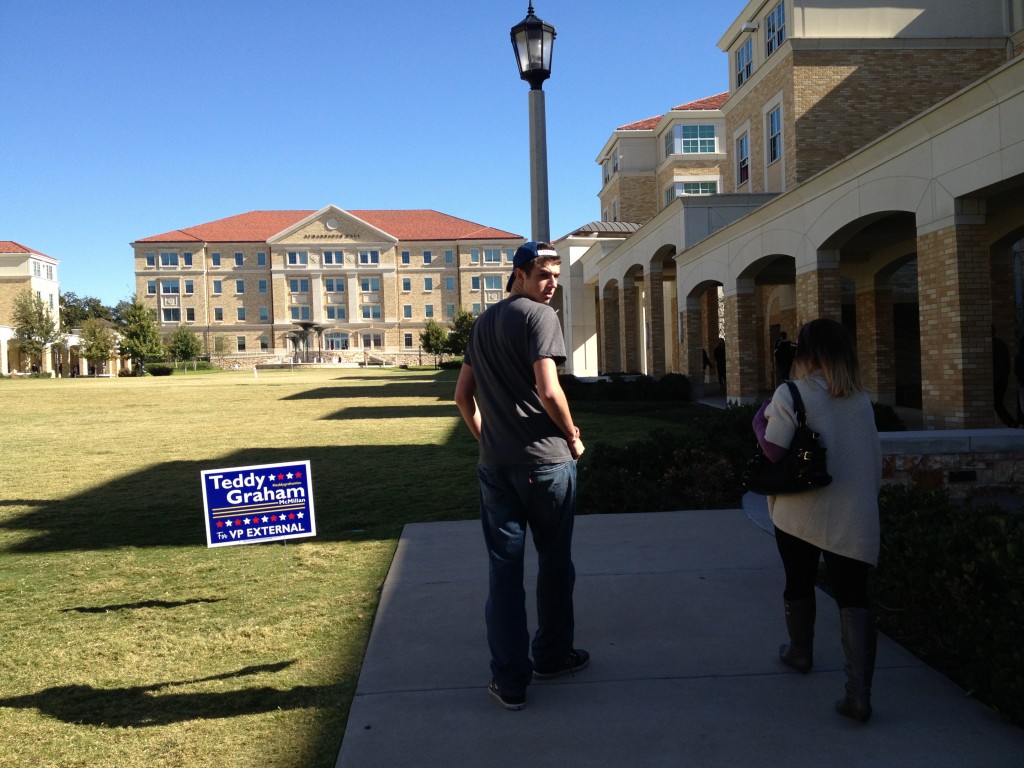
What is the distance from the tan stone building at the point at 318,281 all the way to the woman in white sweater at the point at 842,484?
322 feet

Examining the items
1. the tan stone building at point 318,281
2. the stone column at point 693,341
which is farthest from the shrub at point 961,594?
the tan stone building at point 318,281

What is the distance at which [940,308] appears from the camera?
38.0 feet

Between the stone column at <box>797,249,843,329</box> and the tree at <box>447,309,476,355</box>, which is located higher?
the tree at <box>447,309,476,355</box>

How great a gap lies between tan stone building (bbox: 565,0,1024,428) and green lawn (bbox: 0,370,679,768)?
681 cm

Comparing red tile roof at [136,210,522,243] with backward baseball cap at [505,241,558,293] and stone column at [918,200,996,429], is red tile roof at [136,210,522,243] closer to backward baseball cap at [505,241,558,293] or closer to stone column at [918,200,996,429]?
stone column at [918,200,996,429]

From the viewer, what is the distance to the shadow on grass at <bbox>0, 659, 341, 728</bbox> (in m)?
3.93

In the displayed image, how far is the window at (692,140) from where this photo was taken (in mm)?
40156

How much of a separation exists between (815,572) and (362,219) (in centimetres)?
10608

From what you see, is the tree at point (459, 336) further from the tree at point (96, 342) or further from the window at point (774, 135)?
the window at point (774, 135)

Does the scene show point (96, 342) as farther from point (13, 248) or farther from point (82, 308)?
point (82, 308)

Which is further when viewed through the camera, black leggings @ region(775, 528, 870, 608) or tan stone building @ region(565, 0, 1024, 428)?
tan stone building @ region(565, 0, 1024, 428)

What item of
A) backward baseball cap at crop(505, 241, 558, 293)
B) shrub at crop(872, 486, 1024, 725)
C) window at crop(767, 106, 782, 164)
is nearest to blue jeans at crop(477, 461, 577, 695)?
backward baseball cap at crop(505, 241, 558, 293)

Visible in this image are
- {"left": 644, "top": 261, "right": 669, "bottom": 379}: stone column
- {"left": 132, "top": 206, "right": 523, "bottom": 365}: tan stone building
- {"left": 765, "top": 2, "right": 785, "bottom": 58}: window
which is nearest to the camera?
{"left": 765, "top": 2, "right": 785, "bottom": 58}: window

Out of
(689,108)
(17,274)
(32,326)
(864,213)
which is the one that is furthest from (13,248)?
(864,213)
